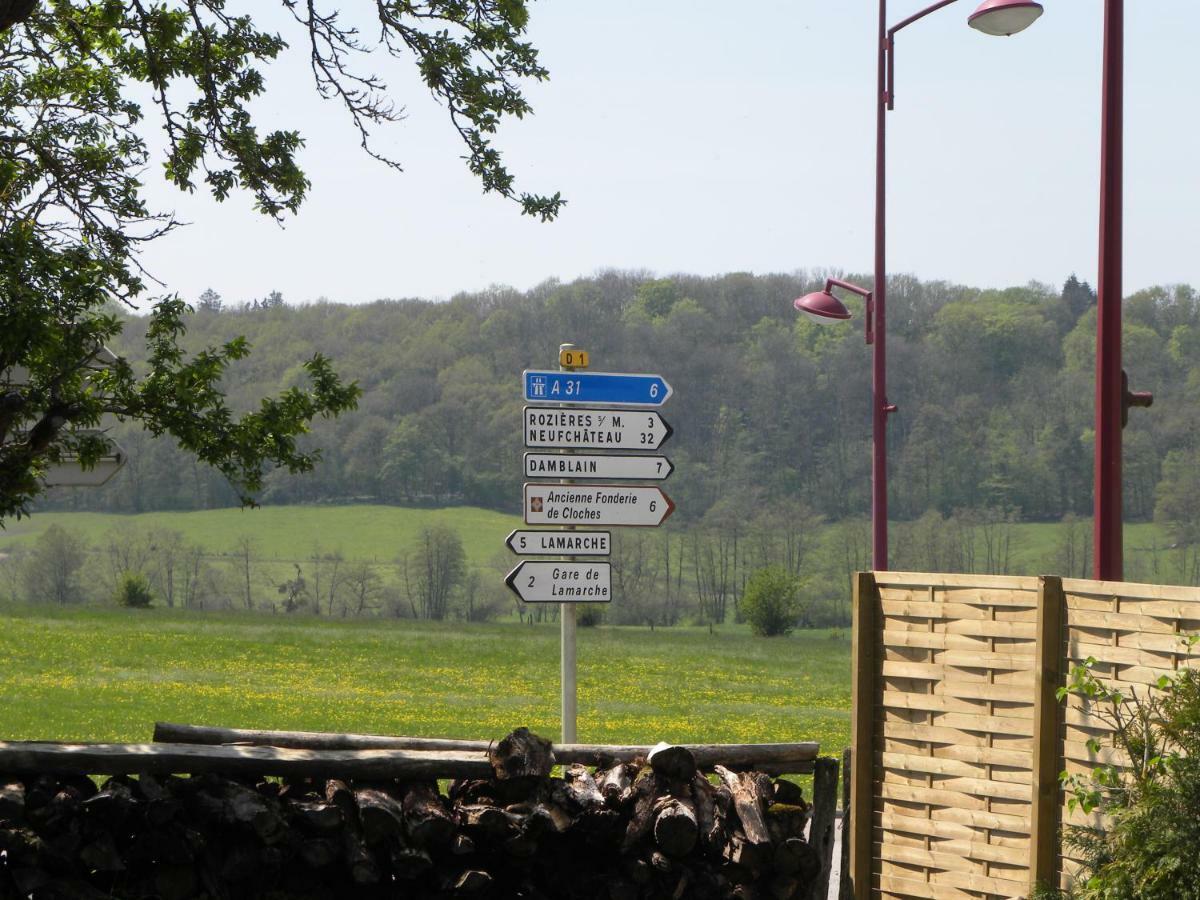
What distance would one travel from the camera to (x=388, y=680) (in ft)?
120

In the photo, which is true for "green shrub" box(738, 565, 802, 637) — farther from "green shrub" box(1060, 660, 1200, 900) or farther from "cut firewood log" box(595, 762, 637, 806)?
"green shrub" box(1060, 660, 1200, 900)

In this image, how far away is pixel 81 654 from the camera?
3806cm

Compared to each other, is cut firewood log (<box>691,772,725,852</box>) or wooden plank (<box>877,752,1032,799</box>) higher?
wooden plank (<box>877,752,1032,799</box>)

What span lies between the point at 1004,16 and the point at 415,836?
8.63m

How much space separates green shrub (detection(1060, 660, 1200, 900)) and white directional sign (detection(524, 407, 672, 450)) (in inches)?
195

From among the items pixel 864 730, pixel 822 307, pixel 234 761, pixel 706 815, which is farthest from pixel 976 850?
pixel 822 307

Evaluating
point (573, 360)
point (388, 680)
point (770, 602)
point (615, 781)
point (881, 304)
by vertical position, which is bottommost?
point (388, 680)

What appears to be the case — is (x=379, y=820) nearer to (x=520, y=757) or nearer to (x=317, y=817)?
(x=317, y=817)

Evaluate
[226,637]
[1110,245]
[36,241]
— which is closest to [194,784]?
[36,241]

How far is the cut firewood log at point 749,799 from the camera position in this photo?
746 cm

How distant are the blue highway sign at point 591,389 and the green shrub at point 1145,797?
5.08 meters

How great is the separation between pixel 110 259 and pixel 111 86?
58.0 inches

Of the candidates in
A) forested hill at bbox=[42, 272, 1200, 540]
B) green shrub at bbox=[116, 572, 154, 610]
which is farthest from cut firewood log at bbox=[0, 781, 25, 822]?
forested hill at bbox=[42, 272, 1200, 540]

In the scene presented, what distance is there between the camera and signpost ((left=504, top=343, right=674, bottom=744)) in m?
11.4
